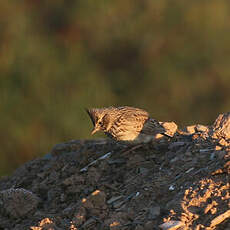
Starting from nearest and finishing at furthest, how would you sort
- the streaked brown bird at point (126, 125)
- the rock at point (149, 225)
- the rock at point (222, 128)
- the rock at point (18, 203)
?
the rock at point (149, 225) < the rock at point (18, 203) < the rock at point (222, 128) < the streaked brown bird at point (126, 125)

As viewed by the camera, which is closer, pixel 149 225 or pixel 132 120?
pixel 149 225

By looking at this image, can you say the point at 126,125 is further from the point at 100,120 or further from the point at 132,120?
the point at 100,120

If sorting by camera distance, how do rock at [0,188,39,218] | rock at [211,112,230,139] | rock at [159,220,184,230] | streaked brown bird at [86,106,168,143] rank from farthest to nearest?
1. streaked brown bird at [86,106,168,143]
2. rock at [211,112,230,139]
3. rock at [0,188,39,218]
4. rock at [159,220,184,230]

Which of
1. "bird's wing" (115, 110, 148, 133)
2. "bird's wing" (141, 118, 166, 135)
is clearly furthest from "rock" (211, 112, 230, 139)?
"bird's wing" (115, 110, 148, 133)

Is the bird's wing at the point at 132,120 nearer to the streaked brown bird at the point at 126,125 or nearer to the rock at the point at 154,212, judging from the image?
the streaked brown bird at the point at 126,125

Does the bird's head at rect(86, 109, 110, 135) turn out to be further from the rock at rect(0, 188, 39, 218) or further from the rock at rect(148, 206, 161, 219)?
the rock at rect(148, 206, 161, 219)

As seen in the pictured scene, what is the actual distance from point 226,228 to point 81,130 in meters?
4.38

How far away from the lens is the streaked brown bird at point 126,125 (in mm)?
5082

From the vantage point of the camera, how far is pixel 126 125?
17.0 feet

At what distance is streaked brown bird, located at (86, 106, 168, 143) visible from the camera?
5.08 m

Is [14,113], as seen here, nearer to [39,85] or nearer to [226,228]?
[39,85]

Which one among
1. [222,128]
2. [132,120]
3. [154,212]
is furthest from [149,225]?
[132,120]

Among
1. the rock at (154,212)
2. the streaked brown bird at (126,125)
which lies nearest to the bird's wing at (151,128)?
the streaked brown bird at (126,125)

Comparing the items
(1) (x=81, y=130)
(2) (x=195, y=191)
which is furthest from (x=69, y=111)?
(2) (x=195, y=191)
